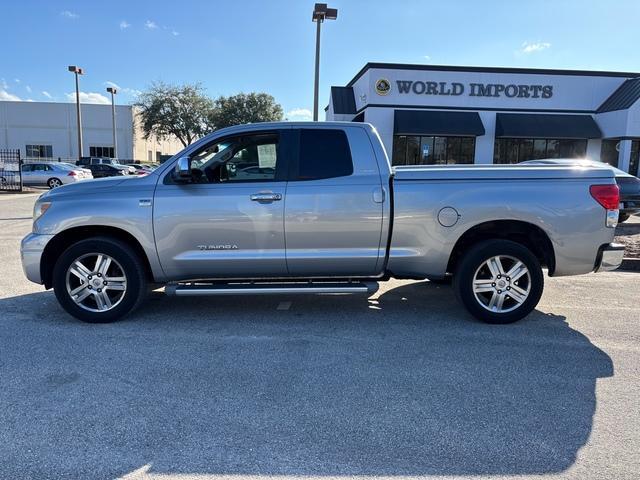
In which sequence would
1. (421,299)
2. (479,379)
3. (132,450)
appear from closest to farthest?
(132,450), (479,379), (421,299)

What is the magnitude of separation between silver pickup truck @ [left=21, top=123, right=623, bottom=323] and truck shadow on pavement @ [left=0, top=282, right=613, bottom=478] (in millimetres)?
467

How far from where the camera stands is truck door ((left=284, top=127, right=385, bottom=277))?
482 cm

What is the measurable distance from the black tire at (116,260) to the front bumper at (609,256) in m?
4.60

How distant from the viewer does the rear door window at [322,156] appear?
4.91 metres

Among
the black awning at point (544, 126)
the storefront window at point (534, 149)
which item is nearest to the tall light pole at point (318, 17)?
the black awning at point (544, 126)

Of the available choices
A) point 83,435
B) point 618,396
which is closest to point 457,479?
point 618,396

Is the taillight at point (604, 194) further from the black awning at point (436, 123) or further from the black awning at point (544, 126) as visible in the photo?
the black awning at point (544, 126)

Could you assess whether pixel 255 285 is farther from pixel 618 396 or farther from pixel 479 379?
pixel 618 396

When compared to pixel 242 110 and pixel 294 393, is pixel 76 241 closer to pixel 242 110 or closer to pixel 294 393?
pixel 294 393

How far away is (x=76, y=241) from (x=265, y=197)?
2042 mm

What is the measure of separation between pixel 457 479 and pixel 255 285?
9.41 ft

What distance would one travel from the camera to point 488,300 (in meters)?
5.08

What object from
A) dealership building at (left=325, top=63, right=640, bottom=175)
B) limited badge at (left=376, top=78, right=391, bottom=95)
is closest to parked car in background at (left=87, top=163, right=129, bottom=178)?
dealership building at (left=325, top=63, right=640, bottom=175)

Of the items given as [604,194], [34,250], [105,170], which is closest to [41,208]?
[34,250]
